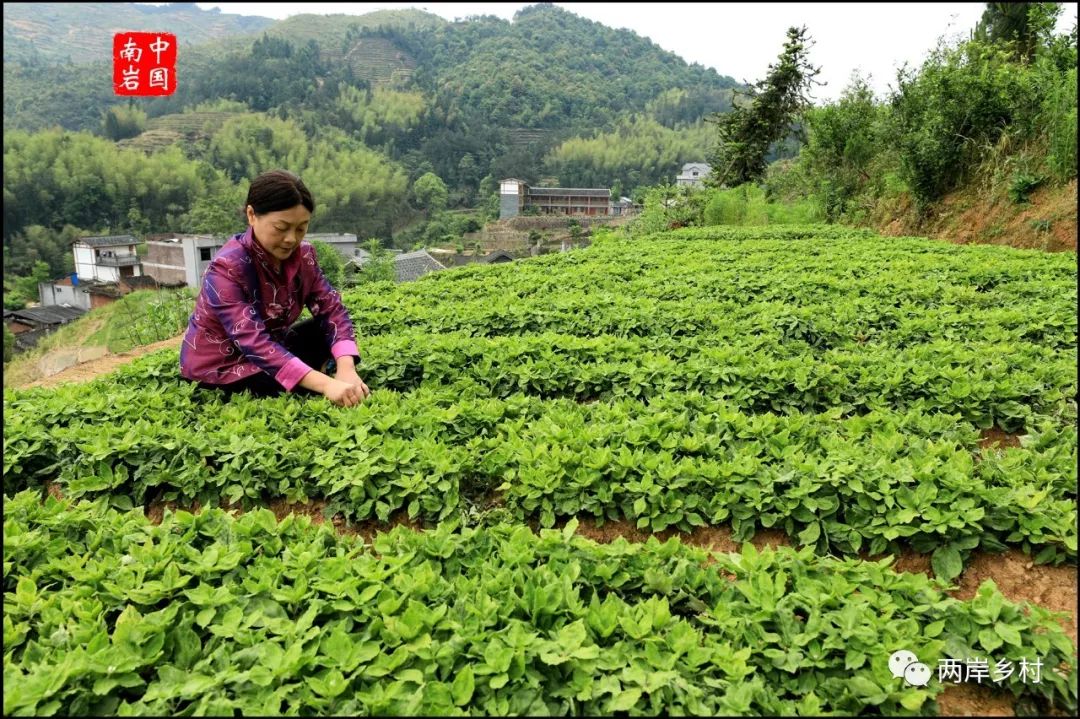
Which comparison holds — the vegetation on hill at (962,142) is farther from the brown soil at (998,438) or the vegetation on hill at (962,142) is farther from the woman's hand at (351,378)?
the woman's hand at (351,378)

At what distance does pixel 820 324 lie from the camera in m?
5.60

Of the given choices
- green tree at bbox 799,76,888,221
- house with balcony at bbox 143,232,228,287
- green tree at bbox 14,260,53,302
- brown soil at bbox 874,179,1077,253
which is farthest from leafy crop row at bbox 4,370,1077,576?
green tree at bbox 14,260,53,302

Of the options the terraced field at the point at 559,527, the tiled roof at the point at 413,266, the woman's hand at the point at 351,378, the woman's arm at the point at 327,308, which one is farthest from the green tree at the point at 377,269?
the terraced field at the point at 559,527

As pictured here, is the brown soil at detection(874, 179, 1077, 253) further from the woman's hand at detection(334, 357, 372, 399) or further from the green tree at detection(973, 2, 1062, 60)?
the woman's hand at detection(334, 357, 372, 399)

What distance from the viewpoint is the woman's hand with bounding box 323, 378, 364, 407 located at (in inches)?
151

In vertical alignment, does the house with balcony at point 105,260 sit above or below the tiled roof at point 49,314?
above

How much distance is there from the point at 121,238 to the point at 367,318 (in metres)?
48.9

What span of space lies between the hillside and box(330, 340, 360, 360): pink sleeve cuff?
456 feet

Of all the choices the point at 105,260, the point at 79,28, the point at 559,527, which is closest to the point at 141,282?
the point at 105,260

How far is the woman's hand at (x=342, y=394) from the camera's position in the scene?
12.6 ft

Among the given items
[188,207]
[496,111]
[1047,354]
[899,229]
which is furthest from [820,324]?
[496,111]

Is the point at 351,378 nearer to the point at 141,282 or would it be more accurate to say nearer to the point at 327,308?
the point at 327,308

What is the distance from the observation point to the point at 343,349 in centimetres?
428

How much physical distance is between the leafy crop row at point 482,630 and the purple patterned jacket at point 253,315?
1535mm
